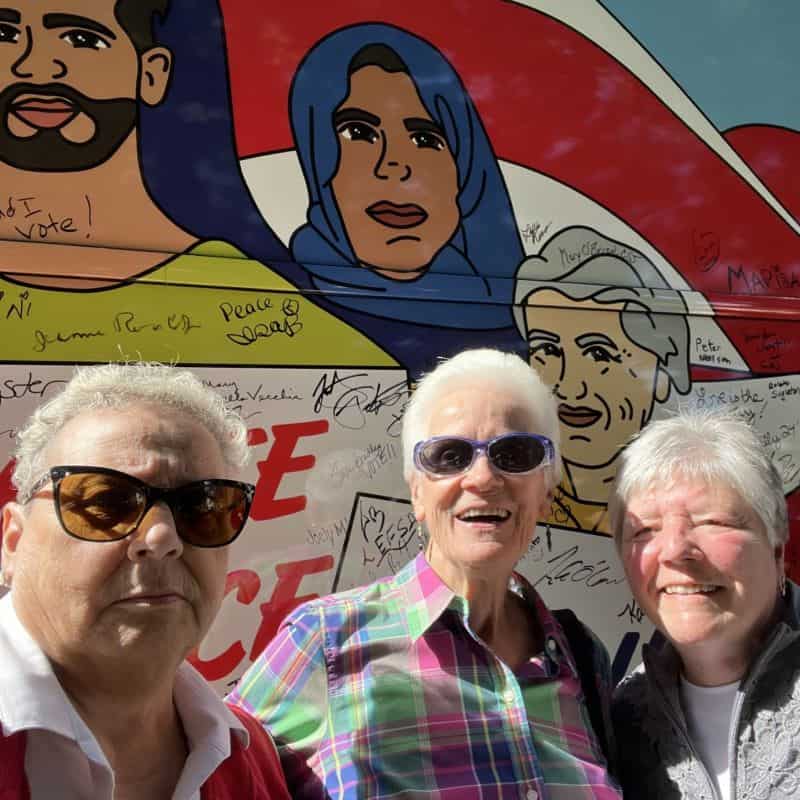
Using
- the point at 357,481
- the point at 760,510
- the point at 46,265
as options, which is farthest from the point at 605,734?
the point at 46,265

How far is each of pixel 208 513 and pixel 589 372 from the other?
4.30 ft

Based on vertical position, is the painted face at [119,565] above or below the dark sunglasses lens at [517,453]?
below

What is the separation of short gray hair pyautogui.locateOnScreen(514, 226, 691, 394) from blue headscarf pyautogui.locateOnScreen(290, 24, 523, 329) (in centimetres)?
7

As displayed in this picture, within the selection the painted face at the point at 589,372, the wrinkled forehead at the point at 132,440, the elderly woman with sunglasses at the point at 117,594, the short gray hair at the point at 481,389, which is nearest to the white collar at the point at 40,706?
the elderly woman with sunglasses at the point at 117,594

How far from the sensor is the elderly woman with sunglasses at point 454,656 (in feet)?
5.95

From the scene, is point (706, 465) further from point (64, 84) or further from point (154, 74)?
point (64, 84)

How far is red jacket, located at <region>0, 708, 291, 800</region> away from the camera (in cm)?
129

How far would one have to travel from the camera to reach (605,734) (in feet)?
6.70

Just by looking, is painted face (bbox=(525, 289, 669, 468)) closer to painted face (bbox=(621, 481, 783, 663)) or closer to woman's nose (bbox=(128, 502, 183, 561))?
painted face (bbox=(621, 481, 783, 663))

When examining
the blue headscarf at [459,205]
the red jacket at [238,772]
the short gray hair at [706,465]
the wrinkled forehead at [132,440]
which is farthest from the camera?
the blue headscarf at [459,205]

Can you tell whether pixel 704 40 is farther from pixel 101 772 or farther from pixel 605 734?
pixel 101 772

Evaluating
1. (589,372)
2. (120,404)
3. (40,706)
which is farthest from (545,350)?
(40,706)

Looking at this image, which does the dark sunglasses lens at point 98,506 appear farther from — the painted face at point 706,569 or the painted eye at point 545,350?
the painted eye at point 545,350

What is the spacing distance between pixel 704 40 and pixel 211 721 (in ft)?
7.49
